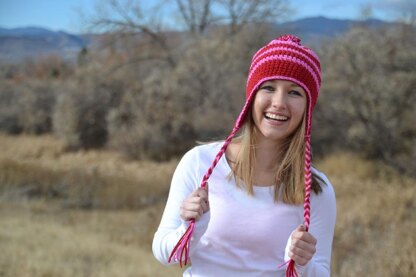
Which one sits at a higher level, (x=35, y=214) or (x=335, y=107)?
Answer: (x=335, y=107)

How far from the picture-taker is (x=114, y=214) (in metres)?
11.8

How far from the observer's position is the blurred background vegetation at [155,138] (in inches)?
276

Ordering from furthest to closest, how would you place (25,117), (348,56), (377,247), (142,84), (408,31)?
1. (25,117)
2. (142,84)
3. (408,31)
4. (348,56)
5. (377,247)

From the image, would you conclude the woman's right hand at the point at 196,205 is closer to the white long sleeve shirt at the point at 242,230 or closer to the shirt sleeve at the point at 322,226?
the white long sleeve shirt at the point at 242,230

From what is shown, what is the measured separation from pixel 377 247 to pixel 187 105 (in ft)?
36.5

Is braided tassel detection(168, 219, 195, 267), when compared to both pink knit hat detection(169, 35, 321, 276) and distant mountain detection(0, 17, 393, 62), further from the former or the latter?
distant mountain detection(0, 17, 393, 62)

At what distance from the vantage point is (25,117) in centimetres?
2141

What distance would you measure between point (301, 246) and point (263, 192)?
258 millimetres

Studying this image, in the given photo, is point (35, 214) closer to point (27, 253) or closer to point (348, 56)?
point (27, 253)

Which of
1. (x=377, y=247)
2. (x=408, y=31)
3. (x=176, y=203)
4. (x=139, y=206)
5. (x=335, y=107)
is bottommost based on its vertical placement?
(x=139, y=206)

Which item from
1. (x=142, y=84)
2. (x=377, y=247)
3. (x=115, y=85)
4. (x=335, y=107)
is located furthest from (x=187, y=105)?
(x=377, y=247)

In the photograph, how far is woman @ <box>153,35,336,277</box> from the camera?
1.73 m

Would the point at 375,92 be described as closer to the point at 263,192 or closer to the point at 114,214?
the point at 114,214

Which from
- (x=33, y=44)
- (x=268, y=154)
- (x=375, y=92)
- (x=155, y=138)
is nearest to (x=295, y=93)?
(x=268, y=154)
